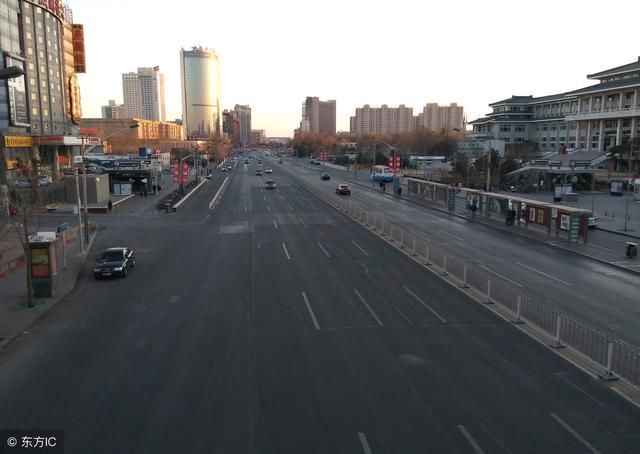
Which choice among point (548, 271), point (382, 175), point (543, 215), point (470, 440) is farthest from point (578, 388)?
point (382, 175)

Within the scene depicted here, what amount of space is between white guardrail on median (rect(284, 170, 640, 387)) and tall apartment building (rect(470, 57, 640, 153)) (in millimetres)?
76977

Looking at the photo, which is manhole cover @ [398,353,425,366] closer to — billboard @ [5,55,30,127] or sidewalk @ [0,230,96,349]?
sidewalk @ [0,230,96,349]

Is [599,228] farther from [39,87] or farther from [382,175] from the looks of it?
[39,87]

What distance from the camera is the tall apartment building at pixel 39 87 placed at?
206 feet

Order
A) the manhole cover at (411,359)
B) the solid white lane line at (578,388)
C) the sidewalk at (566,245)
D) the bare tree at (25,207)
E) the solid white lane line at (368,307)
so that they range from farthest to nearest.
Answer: the sidewalk at (566,245)
the bare tree at (25,207)
the solid white lane line at (368,307)
the manhole cover at (411,359)
the solid white lane line at (578,388)

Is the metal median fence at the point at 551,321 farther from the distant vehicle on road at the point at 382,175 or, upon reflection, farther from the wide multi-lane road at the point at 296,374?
the distant vehicle on road at the point at 382,175

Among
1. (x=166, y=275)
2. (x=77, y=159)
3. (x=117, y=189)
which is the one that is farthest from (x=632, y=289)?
(x=117, y=189)

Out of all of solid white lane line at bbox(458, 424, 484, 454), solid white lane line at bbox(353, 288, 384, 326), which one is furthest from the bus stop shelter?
solid white lane line at bbox(458, 424, 484, 454)

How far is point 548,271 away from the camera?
Answer: 2416 cm

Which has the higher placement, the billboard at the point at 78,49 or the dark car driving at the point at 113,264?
the billboard at the point at 78,49

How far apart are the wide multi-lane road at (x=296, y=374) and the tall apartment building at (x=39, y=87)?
46995mm

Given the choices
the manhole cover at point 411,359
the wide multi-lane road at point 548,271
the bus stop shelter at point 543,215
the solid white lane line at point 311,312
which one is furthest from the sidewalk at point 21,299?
the bus stop shelter at point 543,215

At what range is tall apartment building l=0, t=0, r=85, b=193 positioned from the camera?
206 ft

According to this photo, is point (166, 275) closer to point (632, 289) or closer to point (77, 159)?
point (77, 159)
